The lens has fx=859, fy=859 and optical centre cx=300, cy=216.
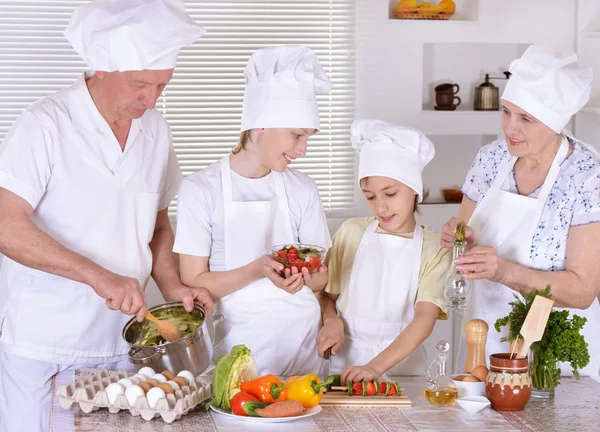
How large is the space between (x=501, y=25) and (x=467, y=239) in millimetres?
2121

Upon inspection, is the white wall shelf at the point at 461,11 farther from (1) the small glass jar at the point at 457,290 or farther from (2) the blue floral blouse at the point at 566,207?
(1) the small glass jar at the point at 457,290

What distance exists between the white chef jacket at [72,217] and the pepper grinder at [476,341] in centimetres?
93

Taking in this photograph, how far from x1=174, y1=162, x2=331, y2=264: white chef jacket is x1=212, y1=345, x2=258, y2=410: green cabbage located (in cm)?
48

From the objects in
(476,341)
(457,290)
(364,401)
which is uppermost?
(457,290)

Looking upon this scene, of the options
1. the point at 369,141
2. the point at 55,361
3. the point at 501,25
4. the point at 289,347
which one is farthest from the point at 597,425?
the point at 501,25

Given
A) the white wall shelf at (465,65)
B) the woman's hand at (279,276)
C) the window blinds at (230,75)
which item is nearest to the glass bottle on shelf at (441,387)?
the woman's hand at (279,276)

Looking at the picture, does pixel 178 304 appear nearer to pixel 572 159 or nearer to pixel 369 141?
pixel 369 141

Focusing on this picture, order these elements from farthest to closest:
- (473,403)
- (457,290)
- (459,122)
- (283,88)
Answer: (459,122)
(283,88)
(457,290)
(473,403)

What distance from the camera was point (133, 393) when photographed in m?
1.92

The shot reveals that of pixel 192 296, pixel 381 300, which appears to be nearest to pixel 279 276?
pixel 192 296

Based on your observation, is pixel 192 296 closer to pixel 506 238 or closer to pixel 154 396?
pixel 154 396

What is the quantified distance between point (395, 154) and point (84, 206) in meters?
0.91

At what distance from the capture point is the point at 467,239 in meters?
2.53

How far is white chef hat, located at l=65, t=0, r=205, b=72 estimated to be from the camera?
2178 mm
